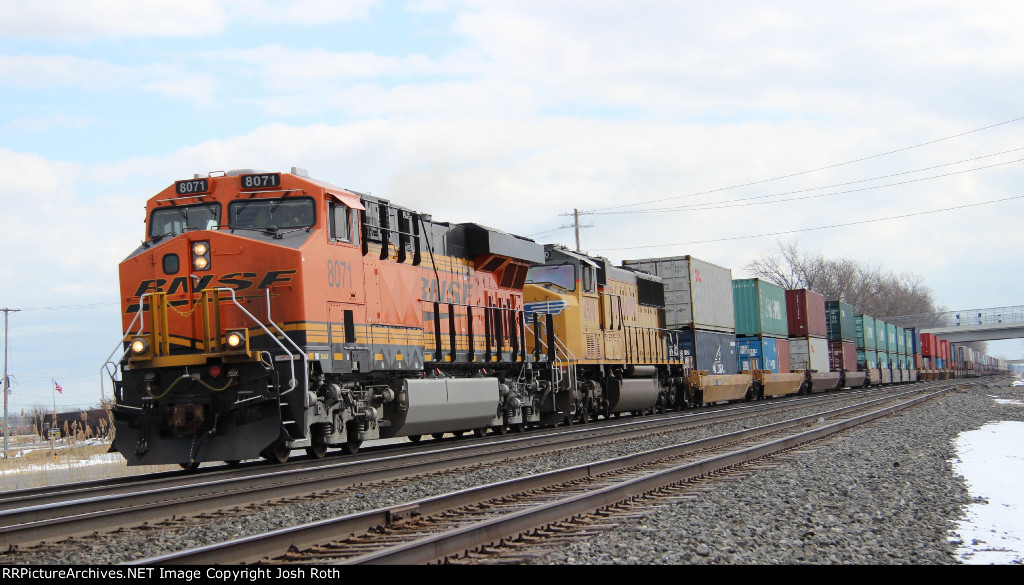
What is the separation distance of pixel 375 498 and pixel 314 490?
2.71 ft

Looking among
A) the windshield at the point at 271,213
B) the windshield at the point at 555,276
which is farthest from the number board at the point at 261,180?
the windshield at the point at 555,276

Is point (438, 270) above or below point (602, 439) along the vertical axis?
above

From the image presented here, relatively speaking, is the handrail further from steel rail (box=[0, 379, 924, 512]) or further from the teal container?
the teal container

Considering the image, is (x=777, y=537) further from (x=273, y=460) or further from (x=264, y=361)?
(x=273, y=460)

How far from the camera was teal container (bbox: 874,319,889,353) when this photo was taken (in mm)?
49938

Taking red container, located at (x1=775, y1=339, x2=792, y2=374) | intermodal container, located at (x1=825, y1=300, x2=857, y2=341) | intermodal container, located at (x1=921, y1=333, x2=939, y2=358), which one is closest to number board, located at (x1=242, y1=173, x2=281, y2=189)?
red container, located at (x1=775, y1=339, x2=792, y2=374)

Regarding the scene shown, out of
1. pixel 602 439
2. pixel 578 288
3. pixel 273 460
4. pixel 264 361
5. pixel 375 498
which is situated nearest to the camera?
pixel 375 498

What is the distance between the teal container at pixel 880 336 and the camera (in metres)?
49.9

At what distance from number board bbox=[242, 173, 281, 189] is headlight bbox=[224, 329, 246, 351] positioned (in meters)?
2.06

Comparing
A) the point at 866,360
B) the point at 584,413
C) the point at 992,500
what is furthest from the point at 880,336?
the point at 992,500

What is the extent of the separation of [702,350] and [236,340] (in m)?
17.8
